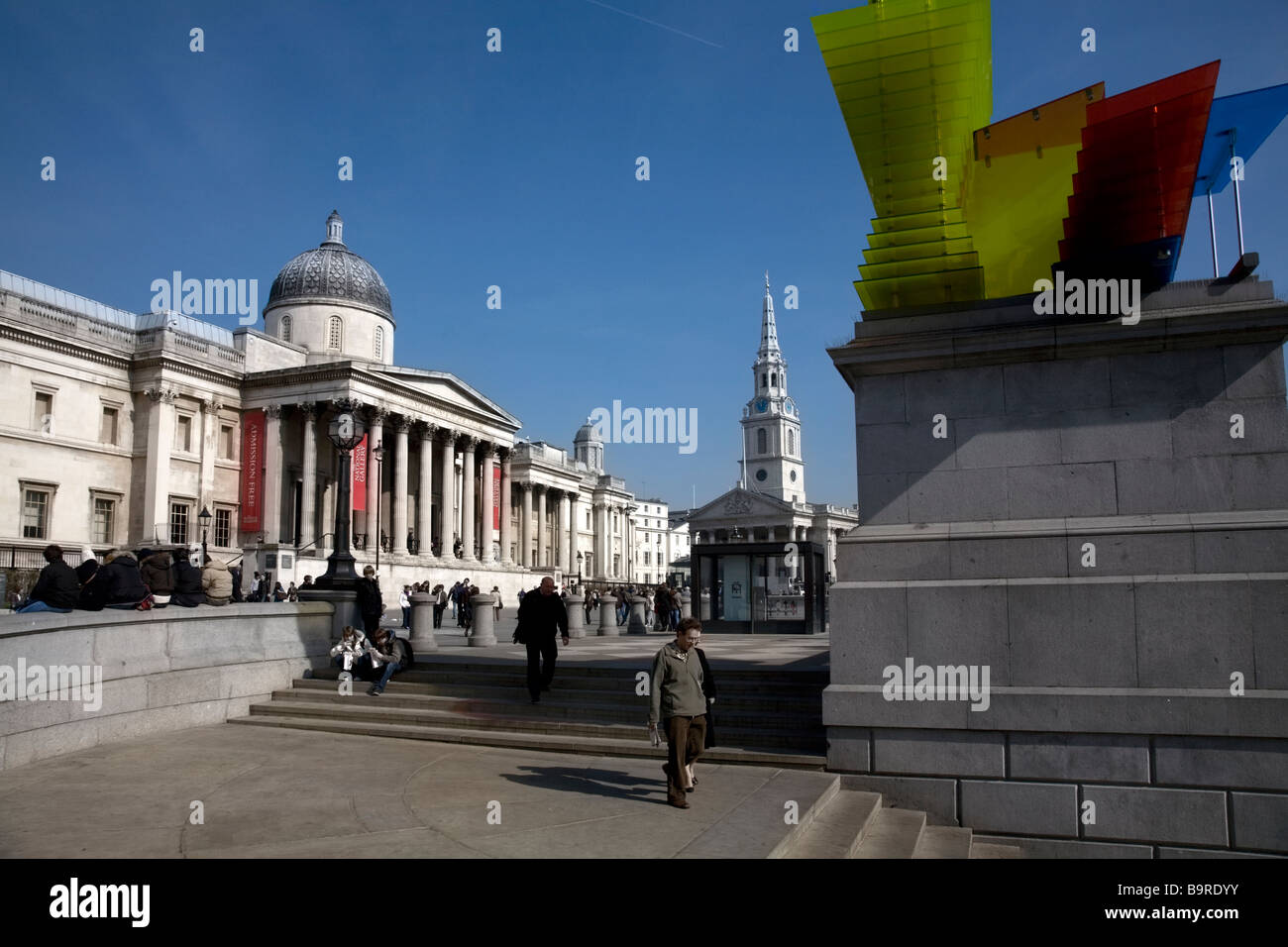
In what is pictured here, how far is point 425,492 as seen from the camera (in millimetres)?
56188

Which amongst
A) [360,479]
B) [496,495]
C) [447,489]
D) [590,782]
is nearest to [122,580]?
[590,782]

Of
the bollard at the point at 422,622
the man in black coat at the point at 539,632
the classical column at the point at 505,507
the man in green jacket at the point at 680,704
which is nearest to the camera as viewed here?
the man in green jacket at the point at 680,704

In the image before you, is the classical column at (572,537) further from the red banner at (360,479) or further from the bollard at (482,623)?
the bollard at (482,623)

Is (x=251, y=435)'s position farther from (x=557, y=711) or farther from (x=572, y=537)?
(x=557, y=711)

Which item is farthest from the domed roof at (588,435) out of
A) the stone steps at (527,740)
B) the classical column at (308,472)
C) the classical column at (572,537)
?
the stone steps at (527,740)

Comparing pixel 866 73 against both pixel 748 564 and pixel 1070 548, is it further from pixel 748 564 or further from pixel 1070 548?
pixel 748 564

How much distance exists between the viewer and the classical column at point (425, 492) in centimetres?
5544

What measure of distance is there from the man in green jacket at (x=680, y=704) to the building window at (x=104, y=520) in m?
45.5

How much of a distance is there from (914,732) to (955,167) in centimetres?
570

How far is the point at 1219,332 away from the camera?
788 cm

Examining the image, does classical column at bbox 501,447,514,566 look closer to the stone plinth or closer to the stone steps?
the stone steps
